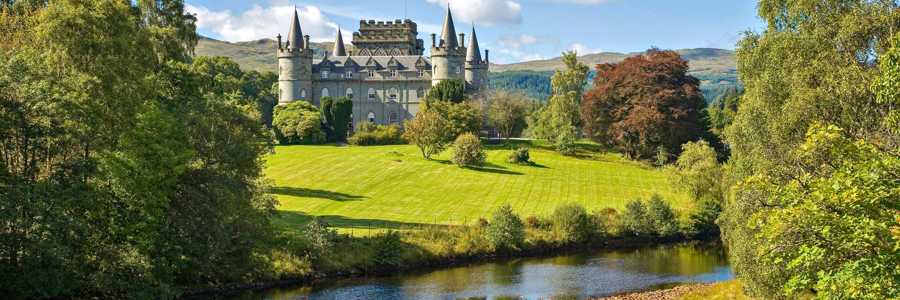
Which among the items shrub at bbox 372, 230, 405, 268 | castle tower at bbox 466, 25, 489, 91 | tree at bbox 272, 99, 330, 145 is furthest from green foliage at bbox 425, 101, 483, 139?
shrub at bbox 372, 230, 405, 268

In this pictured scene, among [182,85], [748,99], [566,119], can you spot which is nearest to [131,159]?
[182,85]

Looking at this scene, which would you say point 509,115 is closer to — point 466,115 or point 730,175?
point 466,115

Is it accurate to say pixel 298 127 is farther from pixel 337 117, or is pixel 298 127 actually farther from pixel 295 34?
pixel 295 34

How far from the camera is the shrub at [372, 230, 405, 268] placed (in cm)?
3309

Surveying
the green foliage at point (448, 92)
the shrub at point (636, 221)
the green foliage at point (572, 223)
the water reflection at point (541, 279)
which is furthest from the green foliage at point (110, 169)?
the green foliage at point (448, 92)

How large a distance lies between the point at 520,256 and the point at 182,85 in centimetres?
1690

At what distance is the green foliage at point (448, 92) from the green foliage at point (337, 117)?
8.39 metres

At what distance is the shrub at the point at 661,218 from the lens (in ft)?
141

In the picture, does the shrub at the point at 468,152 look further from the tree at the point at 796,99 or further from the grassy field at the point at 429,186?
the tree at the point at 796,99

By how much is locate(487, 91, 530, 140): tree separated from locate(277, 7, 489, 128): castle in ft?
25.9

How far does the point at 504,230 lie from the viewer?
3697 cm

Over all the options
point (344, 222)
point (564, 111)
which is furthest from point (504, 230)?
point (564, 111)

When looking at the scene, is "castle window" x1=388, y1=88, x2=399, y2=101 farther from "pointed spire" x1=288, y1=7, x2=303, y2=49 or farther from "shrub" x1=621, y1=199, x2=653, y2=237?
"shrub" x1=621, y1=199, x2=653, y2=237

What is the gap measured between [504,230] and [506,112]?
39670 millimetres
